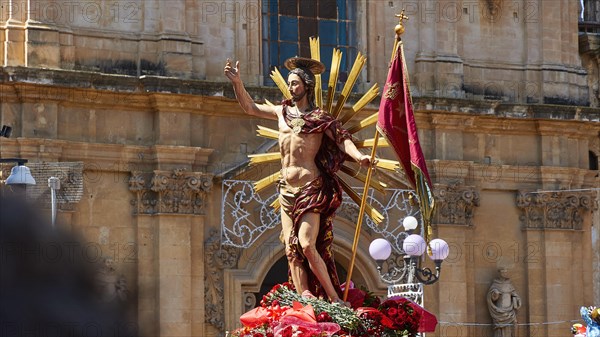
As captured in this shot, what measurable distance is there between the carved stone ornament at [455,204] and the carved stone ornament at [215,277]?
3.54 metres

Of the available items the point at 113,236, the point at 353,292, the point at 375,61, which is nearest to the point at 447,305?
the point at 375,61

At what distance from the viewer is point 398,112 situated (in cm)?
1040

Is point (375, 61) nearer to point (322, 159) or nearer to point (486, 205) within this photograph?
point (486, 205)

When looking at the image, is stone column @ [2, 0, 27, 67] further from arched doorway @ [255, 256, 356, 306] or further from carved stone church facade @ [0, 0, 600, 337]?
arched doorway @ [255, 256, 356, 306]

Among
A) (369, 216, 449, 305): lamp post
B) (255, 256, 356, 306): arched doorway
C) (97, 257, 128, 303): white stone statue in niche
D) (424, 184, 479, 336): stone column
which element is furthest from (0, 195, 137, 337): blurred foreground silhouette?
(424, 184, 479, 336): stone column

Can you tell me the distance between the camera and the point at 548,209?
2347 cm

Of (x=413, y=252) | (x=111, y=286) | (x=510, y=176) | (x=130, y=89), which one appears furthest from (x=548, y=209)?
(x=111, y=286)

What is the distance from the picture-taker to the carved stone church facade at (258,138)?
66.4 feet

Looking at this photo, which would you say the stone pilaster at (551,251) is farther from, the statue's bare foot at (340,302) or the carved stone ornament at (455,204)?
the statue's bare foot at (340,302)

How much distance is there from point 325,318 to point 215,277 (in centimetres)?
1187

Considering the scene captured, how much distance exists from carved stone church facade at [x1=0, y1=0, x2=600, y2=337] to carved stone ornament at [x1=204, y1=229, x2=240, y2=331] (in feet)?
0.10

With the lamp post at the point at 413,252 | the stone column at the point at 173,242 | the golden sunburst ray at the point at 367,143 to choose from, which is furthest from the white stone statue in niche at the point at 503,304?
the golden sunburst ray at the point at 367,143

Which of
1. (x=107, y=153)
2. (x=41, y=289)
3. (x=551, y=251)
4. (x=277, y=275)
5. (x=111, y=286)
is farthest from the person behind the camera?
(x=551, y=251)

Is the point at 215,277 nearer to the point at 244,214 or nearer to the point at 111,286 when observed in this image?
the point at 244,214
